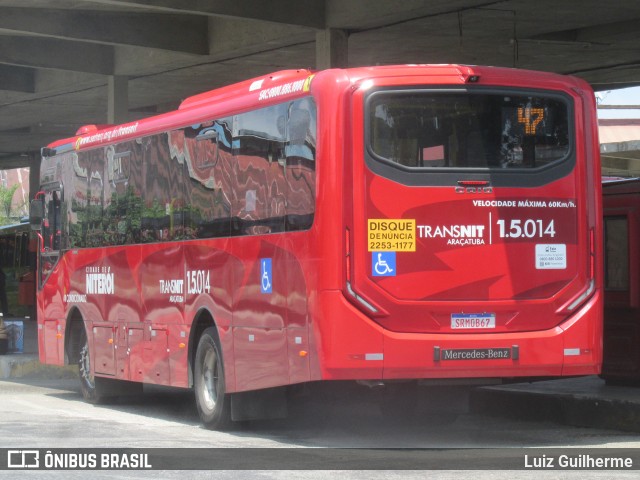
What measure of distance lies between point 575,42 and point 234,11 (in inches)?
Result: 279

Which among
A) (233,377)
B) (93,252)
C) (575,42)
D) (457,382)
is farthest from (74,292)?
(575,42)

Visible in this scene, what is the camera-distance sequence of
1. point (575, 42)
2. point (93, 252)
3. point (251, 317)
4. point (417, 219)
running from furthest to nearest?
point (575, 42)
point (93, 252)
point (251, 317)
point (417, 219)

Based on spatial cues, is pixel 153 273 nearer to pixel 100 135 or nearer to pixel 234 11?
pixel 100 135

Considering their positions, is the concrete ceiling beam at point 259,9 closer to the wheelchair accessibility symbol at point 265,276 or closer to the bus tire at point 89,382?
the bus tire at point 89,382

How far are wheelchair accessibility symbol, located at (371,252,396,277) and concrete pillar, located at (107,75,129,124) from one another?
19.0 meters

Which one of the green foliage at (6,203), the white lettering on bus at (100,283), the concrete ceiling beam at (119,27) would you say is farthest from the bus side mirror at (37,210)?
the green foliage at (6,203)

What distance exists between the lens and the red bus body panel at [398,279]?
11000 mm

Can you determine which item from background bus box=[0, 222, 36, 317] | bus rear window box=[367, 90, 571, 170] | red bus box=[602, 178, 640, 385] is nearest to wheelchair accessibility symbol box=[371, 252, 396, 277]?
bus rear window box=[367, 90, 571, 170]

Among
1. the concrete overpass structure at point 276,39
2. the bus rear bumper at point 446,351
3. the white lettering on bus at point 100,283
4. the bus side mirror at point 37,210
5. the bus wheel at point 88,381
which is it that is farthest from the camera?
the concrete overpass structure at point 276,39

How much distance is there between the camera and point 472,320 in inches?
442

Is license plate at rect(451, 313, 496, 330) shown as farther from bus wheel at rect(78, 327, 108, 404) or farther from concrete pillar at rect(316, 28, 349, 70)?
concrete pillar at rect(316, 28, 349, 70)

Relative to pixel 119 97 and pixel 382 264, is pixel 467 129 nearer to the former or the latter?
pixel 382 264

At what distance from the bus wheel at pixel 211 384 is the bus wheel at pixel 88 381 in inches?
120

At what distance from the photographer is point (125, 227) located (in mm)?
15391
